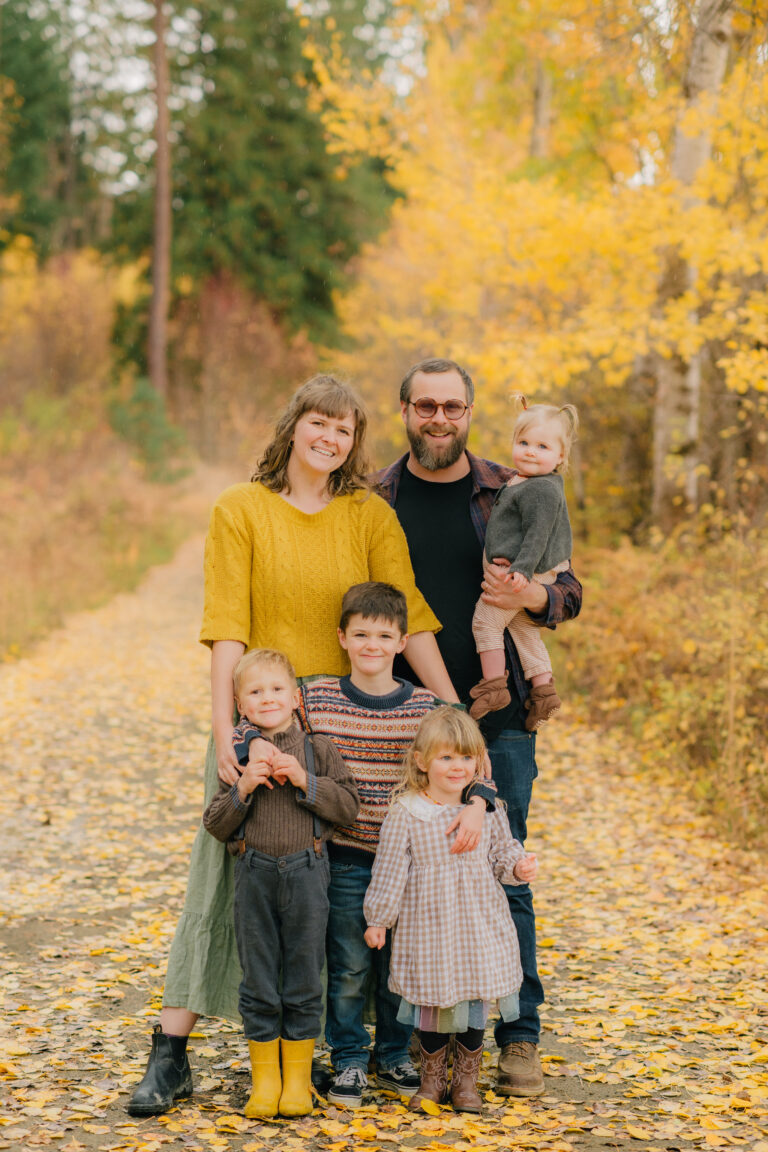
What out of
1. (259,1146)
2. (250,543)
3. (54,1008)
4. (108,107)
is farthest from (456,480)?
(108,107)

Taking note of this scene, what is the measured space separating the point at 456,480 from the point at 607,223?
17.8ft

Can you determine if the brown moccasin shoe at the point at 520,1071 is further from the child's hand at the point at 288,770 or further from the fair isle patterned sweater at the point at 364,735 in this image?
the child's hand at the point at 288,770

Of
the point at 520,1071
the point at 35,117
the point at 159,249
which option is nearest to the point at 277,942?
the point at 520,1071

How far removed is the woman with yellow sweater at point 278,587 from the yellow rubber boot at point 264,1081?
0.23 m

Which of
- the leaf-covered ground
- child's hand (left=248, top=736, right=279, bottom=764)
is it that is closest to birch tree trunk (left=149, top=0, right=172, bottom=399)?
the leaf-covered ground

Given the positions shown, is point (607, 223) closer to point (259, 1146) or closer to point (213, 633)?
point (213, 633)

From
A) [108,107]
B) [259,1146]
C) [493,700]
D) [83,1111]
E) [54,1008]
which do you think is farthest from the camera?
[108,107]

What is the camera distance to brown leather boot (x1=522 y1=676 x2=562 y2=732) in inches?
136

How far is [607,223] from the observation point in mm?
8289

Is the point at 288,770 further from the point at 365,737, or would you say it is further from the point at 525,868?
the point at 525,868

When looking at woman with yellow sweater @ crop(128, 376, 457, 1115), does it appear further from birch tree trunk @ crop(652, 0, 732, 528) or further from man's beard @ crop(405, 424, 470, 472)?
birch tree trunk @ crop(652, 0, 732, 528)

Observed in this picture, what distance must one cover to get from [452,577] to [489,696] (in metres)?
0.41

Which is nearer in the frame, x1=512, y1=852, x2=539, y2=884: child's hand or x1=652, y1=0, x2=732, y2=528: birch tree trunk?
x1=512, y1=852, x2=539, y2=884: child's hand

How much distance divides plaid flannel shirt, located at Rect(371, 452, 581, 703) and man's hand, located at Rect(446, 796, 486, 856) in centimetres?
46
